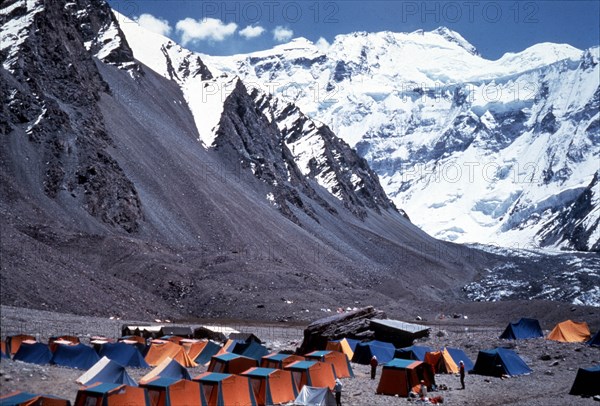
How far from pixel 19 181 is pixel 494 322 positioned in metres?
47.0

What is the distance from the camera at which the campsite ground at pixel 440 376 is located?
80.1 ft

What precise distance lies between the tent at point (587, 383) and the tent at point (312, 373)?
9.78 m

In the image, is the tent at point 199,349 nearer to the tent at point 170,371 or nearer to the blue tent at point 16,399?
the tent at point 170,371

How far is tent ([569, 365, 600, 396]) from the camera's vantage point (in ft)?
92.0

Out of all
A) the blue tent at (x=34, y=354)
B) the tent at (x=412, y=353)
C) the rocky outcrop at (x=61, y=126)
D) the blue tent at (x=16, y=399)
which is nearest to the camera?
the blue tent at (x=16, y=399)

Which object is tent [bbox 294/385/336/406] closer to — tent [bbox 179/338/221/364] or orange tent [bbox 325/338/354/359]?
tent [bbox 179/338/221/364]

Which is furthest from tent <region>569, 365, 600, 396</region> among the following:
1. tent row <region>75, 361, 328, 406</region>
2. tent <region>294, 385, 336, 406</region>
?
tent <region>294, 385, 336, 406</region>

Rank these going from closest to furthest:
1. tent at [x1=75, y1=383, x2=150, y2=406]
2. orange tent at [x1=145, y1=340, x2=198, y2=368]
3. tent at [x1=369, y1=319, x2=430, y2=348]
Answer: tent at [x1=75, y1=383, x2=150, y2=406] < orange tent at [x1=145, y1=340, x2=198, y2=368] < tent at [x1=369, y1=319, x2=430, y2=348]

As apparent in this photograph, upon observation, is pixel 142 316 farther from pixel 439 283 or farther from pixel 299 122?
pixel 299 122

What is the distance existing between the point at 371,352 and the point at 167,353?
10755mm

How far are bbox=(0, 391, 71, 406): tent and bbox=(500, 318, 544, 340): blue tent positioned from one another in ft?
108

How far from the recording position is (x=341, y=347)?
38.0m

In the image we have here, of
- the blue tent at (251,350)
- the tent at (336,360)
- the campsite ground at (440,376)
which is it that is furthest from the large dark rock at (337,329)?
the tent at (336,360)

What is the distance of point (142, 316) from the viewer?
5250 centimetres
